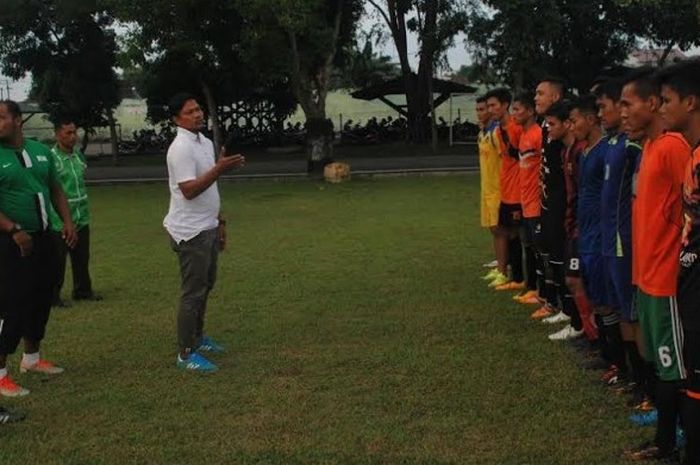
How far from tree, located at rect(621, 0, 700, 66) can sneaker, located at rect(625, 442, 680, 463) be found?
23.6 m

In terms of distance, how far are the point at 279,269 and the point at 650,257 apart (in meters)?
→ 6.45

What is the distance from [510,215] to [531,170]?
109cm

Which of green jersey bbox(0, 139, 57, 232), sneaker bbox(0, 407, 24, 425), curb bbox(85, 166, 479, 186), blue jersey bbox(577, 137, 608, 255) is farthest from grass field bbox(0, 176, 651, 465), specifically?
curb bbox(85, 166, 479, 186)

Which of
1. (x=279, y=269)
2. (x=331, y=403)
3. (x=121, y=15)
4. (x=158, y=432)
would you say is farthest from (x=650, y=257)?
(x=121, y=15)

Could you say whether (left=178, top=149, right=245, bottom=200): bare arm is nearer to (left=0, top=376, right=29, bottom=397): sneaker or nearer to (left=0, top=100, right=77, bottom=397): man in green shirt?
(left=0, top=100, right=77, bottom=397): man in green shirt

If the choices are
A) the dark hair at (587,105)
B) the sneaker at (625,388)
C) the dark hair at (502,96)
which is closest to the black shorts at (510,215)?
the dark hair at (502,96)

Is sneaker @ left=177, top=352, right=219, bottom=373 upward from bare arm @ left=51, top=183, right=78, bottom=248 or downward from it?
downward

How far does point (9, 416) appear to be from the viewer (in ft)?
15.7

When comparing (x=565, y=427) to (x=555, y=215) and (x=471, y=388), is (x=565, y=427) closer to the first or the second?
(x=471, y=388)

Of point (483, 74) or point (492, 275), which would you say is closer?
point (492, 275)

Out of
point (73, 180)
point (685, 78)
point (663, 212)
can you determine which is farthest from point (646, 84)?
point (73, 180)

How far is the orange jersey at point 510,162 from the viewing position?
25.3 feet

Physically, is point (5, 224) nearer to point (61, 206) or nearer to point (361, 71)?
point (61, 206)

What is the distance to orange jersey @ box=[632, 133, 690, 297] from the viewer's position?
11.5 feet
